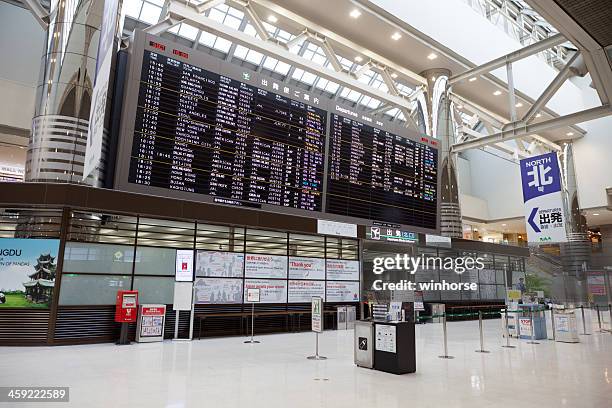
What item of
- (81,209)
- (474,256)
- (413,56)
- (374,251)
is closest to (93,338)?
(81,209)

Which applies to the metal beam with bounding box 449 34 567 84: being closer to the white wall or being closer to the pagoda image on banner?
the pagoda image on banner

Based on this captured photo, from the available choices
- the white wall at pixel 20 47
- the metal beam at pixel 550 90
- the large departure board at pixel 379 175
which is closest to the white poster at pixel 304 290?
the large departure board at pixel 379 175

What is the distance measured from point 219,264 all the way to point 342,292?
4137 mm

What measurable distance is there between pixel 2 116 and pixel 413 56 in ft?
42.1

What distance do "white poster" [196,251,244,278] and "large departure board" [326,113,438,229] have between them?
2923mm

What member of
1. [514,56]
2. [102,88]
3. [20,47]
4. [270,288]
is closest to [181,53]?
[270,288]

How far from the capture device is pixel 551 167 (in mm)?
9125

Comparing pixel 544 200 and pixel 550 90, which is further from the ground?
pixel 550 90

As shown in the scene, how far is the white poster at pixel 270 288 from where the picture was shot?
11.0 metres

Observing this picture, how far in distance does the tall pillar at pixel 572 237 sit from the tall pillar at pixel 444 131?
5.87m

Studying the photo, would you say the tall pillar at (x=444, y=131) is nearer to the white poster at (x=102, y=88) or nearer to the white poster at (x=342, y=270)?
the white poster at (x=342, y=270)

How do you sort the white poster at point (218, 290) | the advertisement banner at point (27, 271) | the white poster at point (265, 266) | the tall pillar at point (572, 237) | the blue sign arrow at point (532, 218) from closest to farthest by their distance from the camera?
the advertisement banner at point (27, 271) → the blue sign arrow at point (532, 218) → the white poster at point (218, 290) → the white poster at point (265, 266) → the tall pillar at point (572, 237)

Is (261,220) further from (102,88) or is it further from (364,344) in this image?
(102,88)

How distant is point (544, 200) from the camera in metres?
8.85
